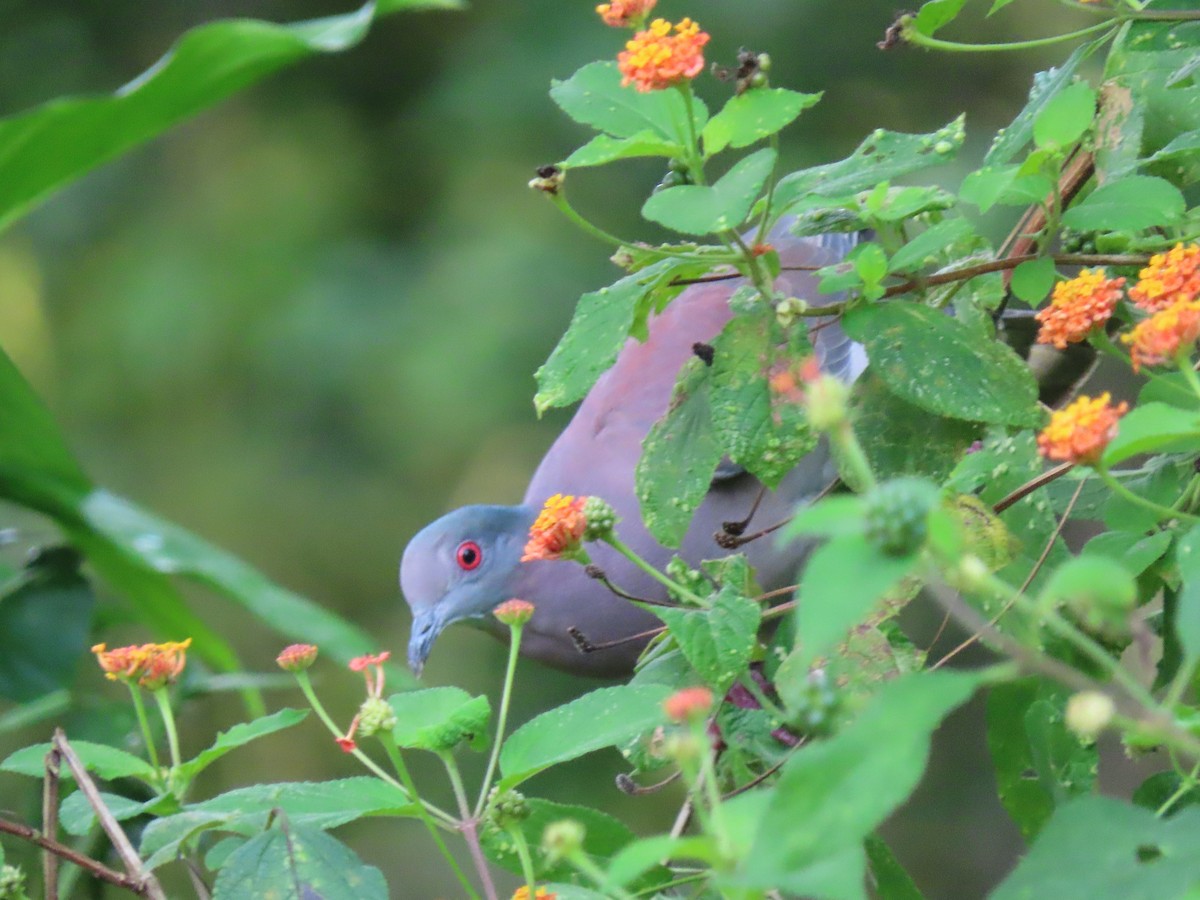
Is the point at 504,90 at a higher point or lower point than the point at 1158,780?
lower

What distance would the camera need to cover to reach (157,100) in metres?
0.93

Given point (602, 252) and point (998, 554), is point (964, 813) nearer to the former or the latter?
point (602, 252)

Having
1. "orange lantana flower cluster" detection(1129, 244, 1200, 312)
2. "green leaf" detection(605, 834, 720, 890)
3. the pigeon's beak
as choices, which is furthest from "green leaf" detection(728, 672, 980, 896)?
the pigeon's beak

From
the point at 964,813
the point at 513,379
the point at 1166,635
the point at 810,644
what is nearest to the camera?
the point at 810,644

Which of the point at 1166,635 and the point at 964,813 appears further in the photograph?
the point at 964,813

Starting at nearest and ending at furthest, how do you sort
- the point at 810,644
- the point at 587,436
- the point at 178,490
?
the point at 810,644 < the point at 587,436 < the point at 178,490

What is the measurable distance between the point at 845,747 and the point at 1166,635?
557mm

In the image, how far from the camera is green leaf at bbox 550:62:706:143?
910mm

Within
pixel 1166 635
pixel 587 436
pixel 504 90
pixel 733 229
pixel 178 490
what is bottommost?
pixel 178 490

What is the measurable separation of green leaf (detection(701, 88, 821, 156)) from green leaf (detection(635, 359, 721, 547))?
16 centimetres

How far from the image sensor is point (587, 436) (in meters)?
1.89

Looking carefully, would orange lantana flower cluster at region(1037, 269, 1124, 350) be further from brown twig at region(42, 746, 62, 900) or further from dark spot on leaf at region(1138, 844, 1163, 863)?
brown twig at region(42, 746, 62, 900)

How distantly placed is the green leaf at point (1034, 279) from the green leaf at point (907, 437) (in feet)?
0.30

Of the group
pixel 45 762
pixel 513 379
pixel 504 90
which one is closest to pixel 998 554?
pixel 45 762
